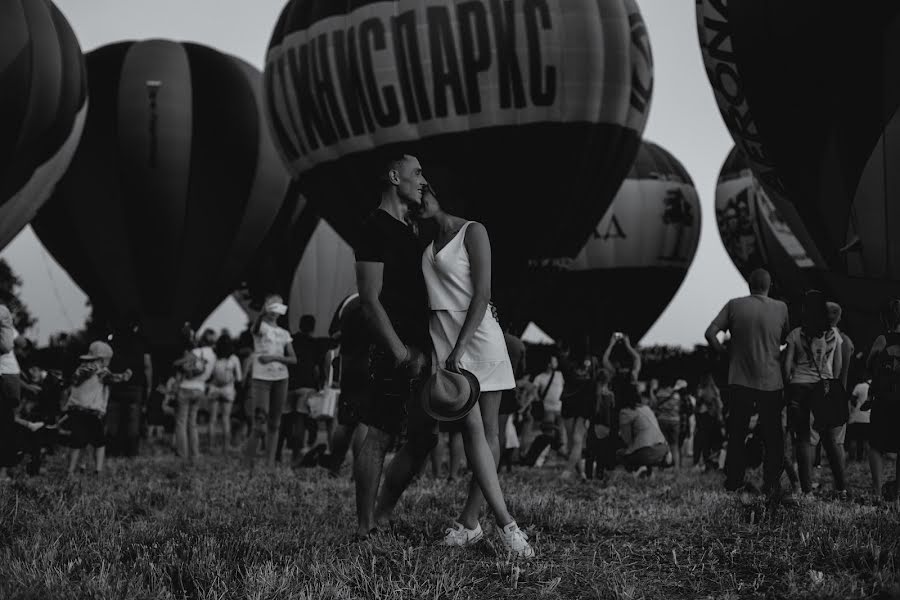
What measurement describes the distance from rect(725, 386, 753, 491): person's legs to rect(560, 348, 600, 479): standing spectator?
2.99 m

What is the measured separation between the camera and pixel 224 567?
12.4 ft

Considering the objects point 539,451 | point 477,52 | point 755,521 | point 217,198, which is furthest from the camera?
point 217,198

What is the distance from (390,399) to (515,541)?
908 millimetres

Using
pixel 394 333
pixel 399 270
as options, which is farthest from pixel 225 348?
pixel 394 333

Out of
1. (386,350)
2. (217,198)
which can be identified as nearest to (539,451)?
(386,350)

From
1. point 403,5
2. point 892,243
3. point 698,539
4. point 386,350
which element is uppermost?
point 403,5

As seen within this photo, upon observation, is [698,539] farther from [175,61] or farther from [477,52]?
[175,61]

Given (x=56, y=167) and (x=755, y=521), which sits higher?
(x=56, y=167)

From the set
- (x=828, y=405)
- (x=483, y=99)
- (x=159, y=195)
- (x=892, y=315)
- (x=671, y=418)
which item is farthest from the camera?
(x=159, y=195)

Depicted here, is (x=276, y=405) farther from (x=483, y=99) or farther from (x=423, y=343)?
(x=483, y=99)

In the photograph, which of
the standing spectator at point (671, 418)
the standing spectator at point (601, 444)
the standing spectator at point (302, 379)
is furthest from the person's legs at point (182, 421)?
the standing spectator at point (671, 418)

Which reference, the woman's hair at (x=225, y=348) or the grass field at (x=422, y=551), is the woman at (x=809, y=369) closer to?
the grass field at (x=422, y=551)

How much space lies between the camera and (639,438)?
405 inches

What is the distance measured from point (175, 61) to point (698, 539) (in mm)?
19634
